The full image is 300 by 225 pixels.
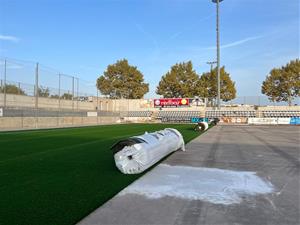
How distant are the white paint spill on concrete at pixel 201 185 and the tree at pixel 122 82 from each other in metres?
71.2

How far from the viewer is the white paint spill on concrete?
20.0 feet

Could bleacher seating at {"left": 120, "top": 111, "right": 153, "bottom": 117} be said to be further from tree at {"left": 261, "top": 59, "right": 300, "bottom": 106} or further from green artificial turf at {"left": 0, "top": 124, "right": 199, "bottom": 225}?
green artificial turf at {"left": 0, "top": 124, "right": 199, "bottom": 225}

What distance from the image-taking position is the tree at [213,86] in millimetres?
77562

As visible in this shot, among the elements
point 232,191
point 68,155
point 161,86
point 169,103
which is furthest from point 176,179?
point 161,86

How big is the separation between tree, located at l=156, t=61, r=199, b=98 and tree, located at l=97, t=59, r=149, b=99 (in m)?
5.48

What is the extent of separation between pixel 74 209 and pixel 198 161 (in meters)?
6.19

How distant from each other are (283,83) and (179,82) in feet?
78.9

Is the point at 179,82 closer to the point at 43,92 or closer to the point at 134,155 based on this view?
the point at 43,92

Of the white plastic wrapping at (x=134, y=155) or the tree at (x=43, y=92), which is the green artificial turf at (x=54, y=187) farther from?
the tree at (x=43, y=92)

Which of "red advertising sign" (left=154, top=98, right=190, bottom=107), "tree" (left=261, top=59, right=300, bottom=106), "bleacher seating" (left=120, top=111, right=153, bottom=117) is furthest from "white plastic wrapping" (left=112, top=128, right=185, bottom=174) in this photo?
"tree" (left=261, top=59, right=300, bottom=106)

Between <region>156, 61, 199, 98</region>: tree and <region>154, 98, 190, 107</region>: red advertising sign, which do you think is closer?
<region>154, 98, 190, 107</region>: red advertising sign

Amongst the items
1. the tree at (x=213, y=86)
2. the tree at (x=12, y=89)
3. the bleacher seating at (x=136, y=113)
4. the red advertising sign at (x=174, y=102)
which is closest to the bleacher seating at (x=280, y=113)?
the red advertising sign at (x=174, y=102)

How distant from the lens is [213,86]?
77.8 m

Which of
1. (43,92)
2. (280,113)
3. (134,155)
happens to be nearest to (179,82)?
(280,113)
